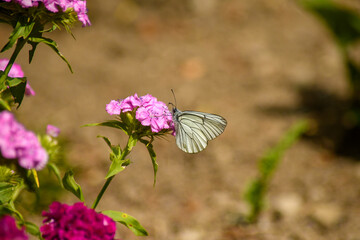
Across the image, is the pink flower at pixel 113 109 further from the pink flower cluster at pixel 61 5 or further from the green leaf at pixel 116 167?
the pink flower cluster at pixel 61 5

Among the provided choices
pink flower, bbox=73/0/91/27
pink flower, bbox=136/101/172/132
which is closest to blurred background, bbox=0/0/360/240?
pink flower, bbox=136/101/172/132

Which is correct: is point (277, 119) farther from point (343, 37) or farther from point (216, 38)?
point (216, 38)

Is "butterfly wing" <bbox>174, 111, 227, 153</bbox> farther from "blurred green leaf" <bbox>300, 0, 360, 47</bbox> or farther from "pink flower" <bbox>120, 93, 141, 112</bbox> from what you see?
"blurred green leaf" <bbox>300, 0, 360, 47</bbox>

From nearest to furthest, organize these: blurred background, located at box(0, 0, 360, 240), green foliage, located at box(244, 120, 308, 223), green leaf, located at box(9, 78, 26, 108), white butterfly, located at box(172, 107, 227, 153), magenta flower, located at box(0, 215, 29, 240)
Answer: magenta flower, located at box(0, 215, 29, 240) → green leaf, located at box(9, 78, 26, 108) → white butterfly, located at box(172, 107, 227, 153) → green foliage, located at box(244, 120, 308, 223) → blurred background, located at box(0, 0, 360, 240)

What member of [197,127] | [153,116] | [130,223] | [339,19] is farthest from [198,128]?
[339,19]

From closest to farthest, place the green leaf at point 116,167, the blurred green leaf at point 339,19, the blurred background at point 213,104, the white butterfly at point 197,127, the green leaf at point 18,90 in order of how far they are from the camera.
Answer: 1. the green leaf at point 116,167
2. the green leaf at point 18,90
3. the white butterfly at point 197,127
4. the blurred background at point 213,104
5. the blurred green leaf at point 339,19

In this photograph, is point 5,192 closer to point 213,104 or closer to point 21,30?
point 21,30

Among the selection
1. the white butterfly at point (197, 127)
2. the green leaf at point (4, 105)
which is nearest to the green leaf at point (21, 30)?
the green leaf at point (4, 105)
